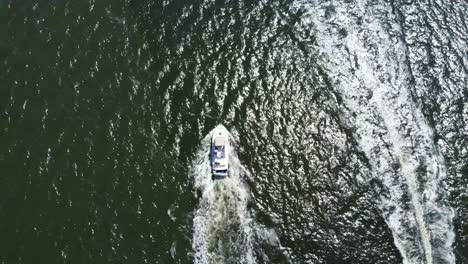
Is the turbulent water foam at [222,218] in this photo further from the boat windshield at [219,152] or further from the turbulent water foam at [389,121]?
the turbulent water foam at [389,121]

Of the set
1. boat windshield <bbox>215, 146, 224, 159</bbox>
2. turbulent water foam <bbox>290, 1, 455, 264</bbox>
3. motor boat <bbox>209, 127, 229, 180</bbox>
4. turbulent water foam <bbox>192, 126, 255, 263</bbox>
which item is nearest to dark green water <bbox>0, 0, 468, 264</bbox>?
turbulent water foam <bbox>290, 1, 455, 264</bbox>

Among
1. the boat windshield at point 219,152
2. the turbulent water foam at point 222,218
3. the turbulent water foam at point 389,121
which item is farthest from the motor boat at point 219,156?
the turbulent water foam at point 389,121

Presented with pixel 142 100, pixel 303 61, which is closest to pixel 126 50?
pixel 142 100

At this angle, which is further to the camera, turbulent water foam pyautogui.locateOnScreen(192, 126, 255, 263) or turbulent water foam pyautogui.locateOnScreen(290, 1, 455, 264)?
turbulent water foam pyautogui.locateOnScreen(290, 1, 455, 264)

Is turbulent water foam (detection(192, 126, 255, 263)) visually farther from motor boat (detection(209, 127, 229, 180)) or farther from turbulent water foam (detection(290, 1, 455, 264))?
turbulent water foam (detection(290, 1, 455, 264))

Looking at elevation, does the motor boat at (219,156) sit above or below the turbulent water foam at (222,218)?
above

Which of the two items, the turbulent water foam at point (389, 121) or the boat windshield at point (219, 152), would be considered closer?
the turbulent water foam at point (389, 121)

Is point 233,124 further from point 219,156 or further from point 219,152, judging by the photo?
point 219,156
